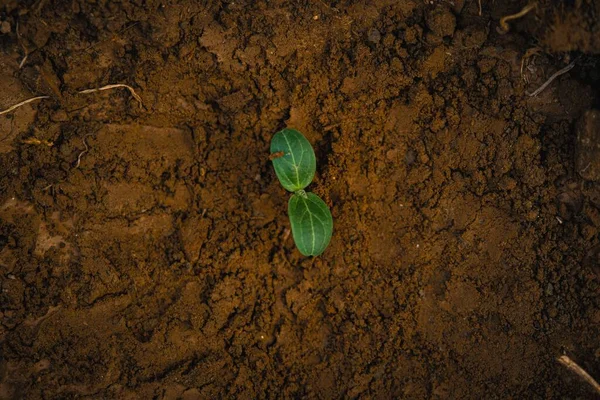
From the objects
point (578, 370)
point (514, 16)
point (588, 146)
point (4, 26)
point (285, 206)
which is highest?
point (514, 16)

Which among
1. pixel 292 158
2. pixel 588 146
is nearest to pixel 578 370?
pixel 588 146

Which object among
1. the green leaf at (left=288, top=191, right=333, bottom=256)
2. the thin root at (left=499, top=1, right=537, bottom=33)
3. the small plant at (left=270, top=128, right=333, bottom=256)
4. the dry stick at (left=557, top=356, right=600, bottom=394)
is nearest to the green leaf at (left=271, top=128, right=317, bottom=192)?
the small plant at (left=270, top=128, right=333, bottom=256)

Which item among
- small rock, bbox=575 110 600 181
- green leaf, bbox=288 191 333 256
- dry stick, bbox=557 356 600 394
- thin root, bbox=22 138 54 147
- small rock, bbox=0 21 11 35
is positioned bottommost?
dry stick, bbox=557 356 600 394

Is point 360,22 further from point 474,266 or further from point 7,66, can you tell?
point 7,66

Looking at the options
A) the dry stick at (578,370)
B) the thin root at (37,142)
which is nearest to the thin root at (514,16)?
the dry stick at (578,370)

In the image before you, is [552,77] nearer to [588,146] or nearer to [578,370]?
[588,146]

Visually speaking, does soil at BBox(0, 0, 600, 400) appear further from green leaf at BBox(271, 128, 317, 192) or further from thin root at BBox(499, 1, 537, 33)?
green leaf at BBox(271, 128, 317, 192)
